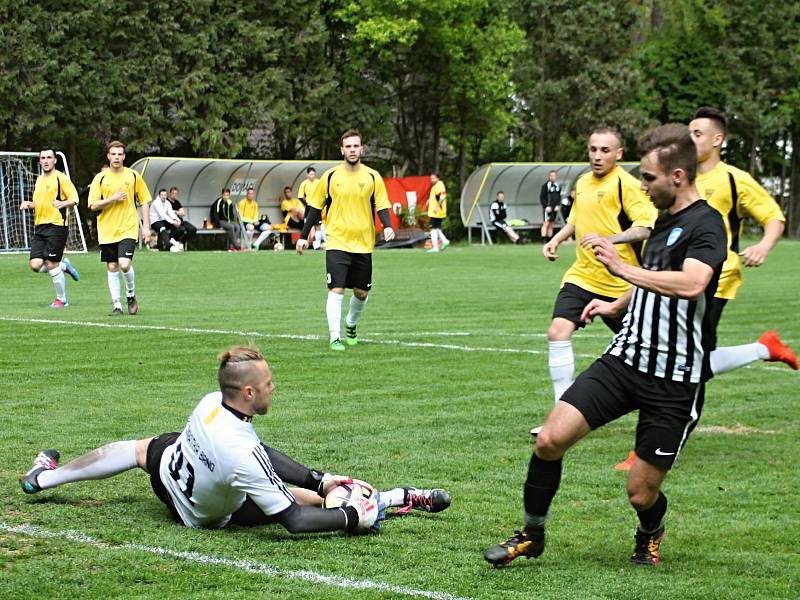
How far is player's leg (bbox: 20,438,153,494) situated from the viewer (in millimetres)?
6188

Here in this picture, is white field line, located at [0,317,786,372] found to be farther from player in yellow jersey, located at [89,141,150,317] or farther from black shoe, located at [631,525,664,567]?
black shoe, located at [631,525,664,567]

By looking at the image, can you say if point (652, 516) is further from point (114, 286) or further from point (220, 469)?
point (114, 286)

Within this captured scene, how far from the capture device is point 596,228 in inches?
357

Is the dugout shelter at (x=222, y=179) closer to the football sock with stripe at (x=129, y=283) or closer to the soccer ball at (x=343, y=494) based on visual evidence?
the football sock with stripe at (x=129, y=283)

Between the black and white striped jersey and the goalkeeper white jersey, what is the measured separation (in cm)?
164

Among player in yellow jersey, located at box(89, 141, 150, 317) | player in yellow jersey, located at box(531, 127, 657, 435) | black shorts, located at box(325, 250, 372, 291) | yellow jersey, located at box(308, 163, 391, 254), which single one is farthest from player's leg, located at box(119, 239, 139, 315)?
player in yellow jersey, located at box(531, 127, 657, 435)

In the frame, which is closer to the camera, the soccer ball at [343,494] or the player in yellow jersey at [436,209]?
the soccer ball at [343,494]

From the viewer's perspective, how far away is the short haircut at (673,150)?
5215mm

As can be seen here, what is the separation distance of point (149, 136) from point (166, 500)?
110 feet

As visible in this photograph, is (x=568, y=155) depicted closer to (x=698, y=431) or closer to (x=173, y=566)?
(x=698, y=431)

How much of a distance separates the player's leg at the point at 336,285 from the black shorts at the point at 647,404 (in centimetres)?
771

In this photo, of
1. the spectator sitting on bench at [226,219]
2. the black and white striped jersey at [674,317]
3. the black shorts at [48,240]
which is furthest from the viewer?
the spectator sitting on bench at [226,219]

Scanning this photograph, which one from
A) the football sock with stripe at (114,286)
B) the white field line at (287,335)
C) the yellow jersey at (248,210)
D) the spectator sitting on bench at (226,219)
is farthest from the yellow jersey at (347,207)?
the yellow jersey at (248,210)

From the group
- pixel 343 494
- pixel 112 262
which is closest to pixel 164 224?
pixel 112 262
